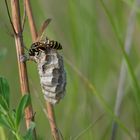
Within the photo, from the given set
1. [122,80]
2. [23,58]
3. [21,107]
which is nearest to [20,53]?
[23,58]

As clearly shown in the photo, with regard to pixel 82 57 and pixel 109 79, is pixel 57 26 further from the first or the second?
pixel 82 57

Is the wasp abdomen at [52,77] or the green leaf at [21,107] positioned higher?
the wasp abdomen at [52,77]

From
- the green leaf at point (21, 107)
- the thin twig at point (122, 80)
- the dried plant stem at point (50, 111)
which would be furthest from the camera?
the thin twig at point (122, 80)

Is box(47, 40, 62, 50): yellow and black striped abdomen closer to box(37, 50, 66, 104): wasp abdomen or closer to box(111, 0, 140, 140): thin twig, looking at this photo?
box(37, 50, 66, 104): wasp abdomen

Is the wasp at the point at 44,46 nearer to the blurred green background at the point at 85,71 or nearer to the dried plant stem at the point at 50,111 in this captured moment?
the dried plant stem at the point at 50,111

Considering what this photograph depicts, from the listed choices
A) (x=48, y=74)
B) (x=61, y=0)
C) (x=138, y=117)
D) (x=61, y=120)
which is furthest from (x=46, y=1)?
(x=48, y=74)

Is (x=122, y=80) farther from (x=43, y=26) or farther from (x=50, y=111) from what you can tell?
(x=43, y=26)

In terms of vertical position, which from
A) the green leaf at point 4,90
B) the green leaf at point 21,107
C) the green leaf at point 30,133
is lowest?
the green leaf at point 30,133

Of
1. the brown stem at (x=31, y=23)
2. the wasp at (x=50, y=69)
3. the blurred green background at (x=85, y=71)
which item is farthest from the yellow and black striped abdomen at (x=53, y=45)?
the blurred green background at (x=85, y=71)
